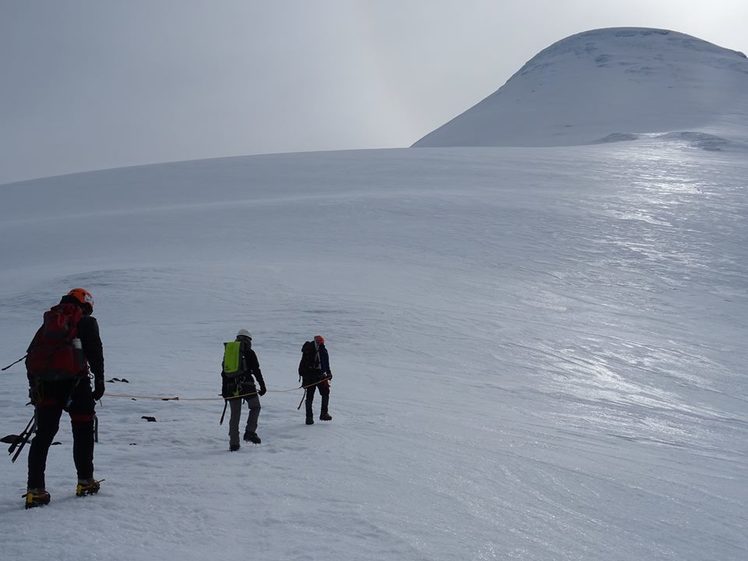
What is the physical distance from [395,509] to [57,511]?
8.57 ft

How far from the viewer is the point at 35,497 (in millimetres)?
5293

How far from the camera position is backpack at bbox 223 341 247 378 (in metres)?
7.85

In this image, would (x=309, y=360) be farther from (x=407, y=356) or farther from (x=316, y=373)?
(x=407, y=356)

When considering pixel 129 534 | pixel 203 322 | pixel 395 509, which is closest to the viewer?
pixel 129 534

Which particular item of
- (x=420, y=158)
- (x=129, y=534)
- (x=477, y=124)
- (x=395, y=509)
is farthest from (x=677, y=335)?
(x=477, y=124)

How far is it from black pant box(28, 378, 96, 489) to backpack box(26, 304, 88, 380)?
130 mm

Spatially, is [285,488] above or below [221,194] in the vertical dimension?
below

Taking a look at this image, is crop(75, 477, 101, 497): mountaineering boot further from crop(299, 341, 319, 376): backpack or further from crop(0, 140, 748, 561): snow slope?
crop(299, 341, 319, 376): backpack

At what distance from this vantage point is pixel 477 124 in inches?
4050

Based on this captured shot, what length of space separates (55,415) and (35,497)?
62 centimetres

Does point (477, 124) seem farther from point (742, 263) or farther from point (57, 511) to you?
point (57, 511)

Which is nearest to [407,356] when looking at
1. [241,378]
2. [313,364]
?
[313,364]

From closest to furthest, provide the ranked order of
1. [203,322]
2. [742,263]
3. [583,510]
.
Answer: [583,510] → [203,322] → [742,263]

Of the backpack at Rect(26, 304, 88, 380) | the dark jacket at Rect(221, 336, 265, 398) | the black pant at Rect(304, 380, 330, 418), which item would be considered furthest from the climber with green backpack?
the backpack at Rect(26, 304, 88, 380)
